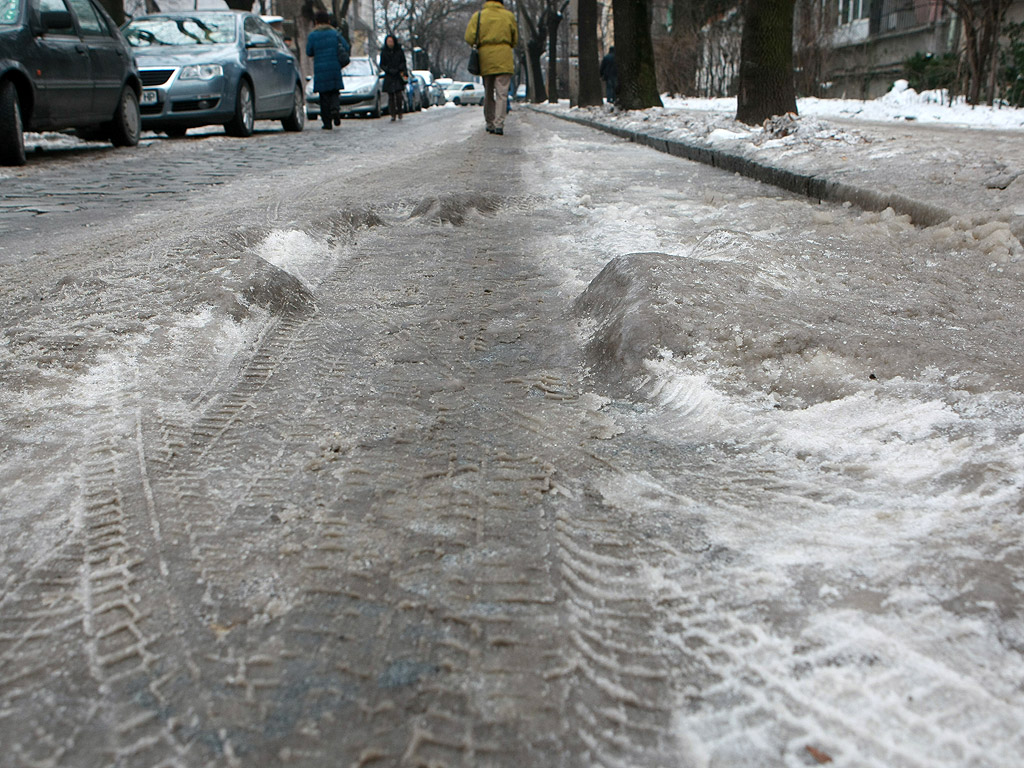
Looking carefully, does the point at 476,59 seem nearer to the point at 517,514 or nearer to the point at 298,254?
the point at 298,254

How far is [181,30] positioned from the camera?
12.1 meters

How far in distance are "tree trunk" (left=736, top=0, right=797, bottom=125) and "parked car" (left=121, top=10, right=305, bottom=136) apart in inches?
256

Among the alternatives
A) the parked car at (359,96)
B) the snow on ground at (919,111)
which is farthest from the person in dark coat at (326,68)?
the snow on ground at (919,111)

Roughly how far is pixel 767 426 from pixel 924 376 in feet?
1.59

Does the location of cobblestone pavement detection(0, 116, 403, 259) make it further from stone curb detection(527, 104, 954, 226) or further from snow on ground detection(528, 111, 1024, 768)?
stone curb detection(527, 104, 954, 226)

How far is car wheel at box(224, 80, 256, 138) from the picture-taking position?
38.5ft

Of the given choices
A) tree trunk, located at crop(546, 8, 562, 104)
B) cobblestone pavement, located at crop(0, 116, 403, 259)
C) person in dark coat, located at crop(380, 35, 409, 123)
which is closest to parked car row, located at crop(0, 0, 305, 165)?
cobblestone pavement, located at crop(0, 116, 403, 259)

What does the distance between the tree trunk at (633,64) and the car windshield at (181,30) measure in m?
7.18

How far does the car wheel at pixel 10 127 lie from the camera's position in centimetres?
746

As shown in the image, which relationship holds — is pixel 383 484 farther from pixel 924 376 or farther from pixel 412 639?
pixel 924 376

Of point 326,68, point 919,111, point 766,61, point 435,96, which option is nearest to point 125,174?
point 766,61

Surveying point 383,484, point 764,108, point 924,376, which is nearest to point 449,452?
point 383,484

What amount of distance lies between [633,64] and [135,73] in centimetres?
947

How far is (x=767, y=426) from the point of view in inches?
83.4
